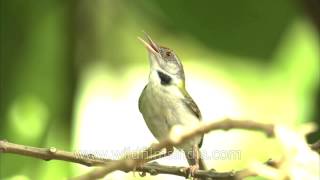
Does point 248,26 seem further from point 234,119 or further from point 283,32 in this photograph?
point 234,119

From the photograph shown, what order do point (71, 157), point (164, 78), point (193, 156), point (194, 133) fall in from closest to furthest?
point (194, 133), point (71, 157), point (193, 156), point (164, 78)

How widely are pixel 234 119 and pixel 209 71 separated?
4.52ft

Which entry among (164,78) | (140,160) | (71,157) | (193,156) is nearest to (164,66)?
(164,78)

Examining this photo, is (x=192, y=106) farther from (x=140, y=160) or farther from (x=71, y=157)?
(x=140, y=160)

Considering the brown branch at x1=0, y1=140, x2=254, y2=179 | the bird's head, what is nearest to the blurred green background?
the bird's head

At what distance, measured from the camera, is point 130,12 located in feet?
6.46

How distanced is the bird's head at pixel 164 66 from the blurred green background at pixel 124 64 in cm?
7

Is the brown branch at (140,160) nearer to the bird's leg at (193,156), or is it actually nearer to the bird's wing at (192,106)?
the bird's leg at (193,156)

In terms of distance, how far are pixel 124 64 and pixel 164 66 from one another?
0.18 meters

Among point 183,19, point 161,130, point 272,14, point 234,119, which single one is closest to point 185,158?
point 161,130

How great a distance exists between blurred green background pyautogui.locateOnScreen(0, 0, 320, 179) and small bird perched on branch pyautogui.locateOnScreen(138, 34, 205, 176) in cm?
9

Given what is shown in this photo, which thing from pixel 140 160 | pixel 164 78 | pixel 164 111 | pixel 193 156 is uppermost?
pixel 164 78

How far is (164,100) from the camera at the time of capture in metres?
1.63

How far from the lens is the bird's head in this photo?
1756 mm
